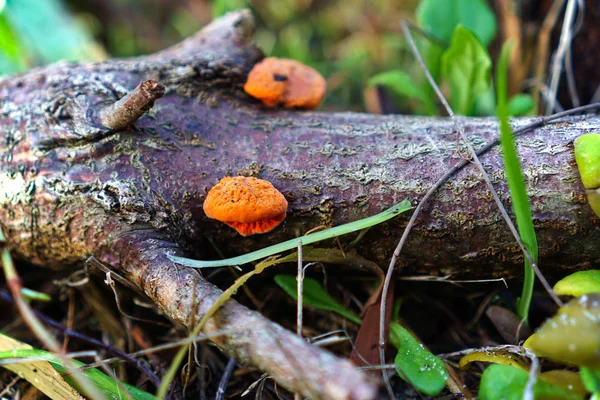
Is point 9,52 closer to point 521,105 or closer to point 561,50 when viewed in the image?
point 521,105

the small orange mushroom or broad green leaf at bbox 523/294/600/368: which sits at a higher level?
the small orange mushroom

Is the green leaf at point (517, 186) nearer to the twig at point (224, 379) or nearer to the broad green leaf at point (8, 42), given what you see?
the twig at point (224, 379)

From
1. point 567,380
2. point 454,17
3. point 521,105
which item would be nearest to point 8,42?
point 454,17

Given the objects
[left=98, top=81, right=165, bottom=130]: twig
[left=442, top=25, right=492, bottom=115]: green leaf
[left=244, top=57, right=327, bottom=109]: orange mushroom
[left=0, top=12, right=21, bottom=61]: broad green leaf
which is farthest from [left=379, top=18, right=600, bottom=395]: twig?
[left=0, top=12, right=21, bottom=61]: broad green leaf

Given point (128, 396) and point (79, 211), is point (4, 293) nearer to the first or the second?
point (79, 211)

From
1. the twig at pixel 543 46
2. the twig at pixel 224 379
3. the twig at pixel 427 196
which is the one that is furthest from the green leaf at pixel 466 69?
the twig at pixel 224 379

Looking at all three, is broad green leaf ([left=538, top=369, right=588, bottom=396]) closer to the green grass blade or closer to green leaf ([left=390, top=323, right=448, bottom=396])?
green leaf ([left=390, top=323, right=448, bottom=396])
